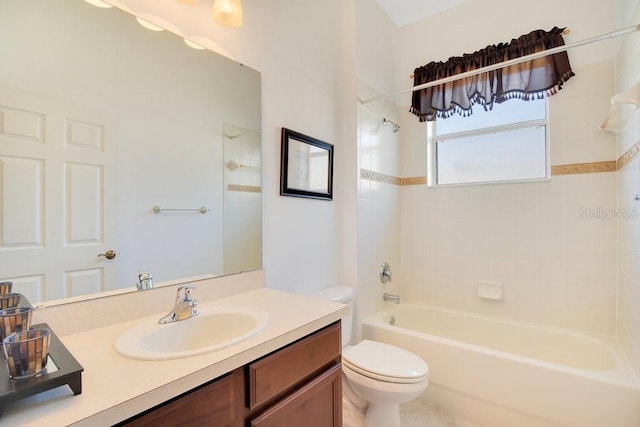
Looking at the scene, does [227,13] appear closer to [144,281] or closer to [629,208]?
[144,281]

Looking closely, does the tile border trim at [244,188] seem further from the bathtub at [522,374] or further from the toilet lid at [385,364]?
the bathtub at [522,374]

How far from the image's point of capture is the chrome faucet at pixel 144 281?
1.10 m

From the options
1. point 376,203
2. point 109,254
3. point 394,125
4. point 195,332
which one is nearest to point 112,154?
point 109,254

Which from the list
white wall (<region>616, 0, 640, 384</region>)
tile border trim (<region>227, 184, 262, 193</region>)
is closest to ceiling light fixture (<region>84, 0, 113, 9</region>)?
tile border trim (<region>227, 184, 262, 193</region>)

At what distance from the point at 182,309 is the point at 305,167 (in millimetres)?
1069

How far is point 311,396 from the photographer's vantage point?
39.6 inches

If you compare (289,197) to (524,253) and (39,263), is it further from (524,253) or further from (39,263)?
(524,253)

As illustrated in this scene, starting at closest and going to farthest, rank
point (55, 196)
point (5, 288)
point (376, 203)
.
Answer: point (5, 288) → point (55, 196) → point (376, 203)

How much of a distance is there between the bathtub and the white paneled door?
5.60 feet

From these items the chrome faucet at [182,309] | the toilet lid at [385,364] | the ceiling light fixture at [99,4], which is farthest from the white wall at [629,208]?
the ceiling light fixture at [99,4]

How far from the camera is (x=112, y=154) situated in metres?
1.04

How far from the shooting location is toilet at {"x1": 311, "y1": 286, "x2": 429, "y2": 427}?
142cm

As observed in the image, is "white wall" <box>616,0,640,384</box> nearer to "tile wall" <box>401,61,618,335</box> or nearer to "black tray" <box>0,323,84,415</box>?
"tile wall" <box>401,61,618,335</box>

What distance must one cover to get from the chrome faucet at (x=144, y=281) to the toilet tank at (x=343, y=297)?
0.94 meters
